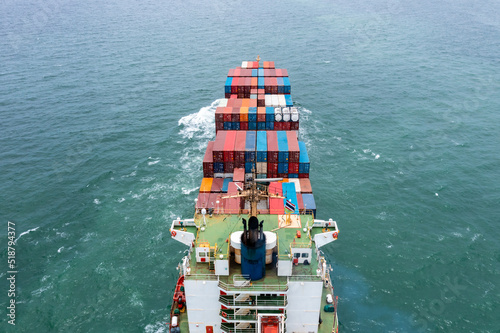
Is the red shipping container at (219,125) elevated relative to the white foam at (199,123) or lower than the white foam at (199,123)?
elevated

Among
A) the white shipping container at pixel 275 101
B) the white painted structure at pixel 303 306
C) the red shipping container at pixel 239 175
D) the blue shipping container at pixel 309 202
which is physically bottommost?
the white painted structure at pixel 303 306

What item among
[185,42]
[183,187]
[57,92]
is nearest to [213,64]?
[185,42]

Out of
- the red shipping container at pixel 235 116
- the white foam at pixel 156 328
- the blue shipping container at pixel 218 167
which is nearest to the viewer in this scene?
the white foam at pixel 156 328

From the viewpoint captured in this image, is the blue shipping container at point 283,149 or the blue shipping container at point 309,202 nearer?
the blue shipping container at point 309,202

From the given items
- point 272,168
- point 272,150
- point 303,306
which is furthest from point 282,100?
point 303,306

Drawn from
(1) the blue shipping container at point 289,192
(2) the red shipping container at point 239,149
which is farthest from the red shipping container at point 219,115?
(1) the blue shipping container at point 289,192

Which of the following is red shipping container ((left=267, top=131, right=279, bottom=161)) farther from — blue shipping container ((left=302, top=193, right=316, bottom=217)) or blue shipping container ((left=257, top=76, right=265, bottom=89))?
blue shipping container ((left=257, top=76, right=265, bottom=89))

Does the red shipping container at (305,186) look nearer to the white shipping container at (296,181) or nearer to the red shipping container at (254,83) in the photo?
the white shipping container at (296,181)

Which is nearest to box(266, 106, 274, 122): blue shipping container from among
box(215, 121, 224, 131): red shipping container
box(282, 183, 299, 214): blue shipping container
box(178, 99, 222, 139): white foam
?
box(215, 121, 224, 131): red shipping container

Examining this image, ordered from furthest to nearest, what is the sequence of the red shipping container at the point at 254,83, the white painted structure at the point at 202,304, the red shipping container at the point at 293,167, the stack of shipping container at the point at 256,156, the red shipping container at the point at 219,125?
the red shipping container at the point at 254,83 → the red shipping container at the point at 219,125 → the red shipping container at the point at 293,167 → the stack of shipping container at the point at 256,156 → the white painted structure at the point at 202,304
